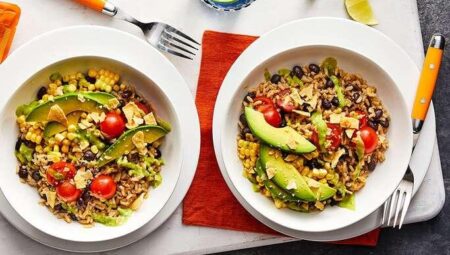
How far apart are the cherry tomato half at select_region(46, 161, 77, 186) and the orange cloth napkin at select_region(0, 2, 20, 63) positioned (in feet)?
1.60

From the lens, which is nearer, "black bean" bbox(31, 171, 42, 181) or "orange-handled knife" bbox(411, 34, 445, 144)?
"black bean" bbox(31, 171, 42, 181)

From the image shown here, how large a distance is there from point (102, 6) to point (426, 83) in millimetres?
1320

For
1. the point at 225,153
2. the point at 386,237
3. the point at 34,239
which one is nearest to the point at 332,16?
the point at 225,153

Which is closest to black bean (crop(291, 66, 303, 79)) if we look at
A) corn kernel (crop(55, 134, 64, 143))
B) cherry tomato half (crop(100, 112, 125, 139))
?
cherry tomato half (crop(100, 112, 125, 139))

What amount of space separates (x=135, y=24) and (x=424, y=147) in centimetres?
128

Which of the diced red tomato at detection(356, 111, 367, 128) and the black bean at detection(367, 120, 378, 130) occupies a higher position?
the diced red tomato at detection(356, 111, 367, 128)

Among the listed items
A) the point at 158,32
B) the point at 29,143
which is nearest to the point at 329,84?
the point at 158,32

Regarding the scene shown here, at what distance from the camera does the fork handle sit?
9.06 feet

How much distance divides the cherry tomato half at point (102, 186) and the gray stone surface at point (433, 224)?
902 mm

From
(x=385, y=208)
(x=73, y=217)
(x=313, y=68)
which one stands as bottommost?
(x=73, y=217)

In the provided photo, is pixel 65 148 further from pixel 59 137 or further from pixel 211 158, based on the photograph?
pixel 211 158

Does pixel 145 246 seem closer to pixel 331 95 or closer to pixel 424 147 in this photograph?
pixel 331 95

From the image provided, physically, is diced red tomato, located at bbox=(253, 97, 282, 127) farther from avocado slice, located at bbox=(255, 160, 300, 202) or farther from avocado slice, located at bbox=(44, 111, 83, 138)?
avocado slice, located at bbox=(44, 111, 83, 138)

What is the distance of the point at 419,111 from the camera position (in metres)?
2.79
